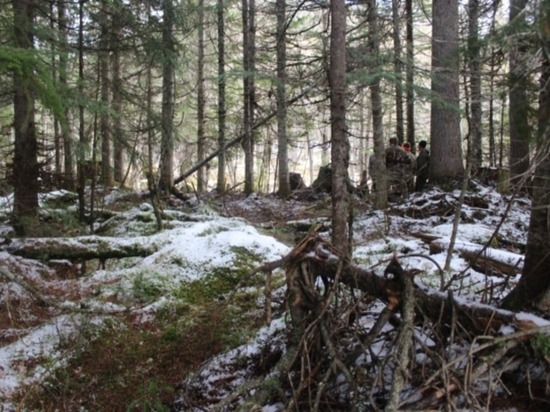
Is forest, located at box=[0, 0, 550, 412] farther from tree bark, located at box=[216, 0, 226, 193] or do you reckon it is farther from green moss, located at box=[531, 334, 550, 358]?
tree bark, located at box=[216, 0, 226, 193]

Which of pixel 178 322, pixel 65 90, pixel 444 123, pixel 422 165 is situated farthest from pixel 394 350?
pixel 422 165

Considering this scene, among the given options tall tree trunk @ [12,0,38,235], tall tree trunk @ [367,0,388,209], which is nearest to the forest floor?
tall tree trunk @ [12,0,38,235]

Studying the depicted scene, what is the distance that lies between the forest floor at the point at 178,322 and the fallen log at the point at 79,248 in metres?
0.08

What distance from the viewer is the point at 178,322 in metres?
4.88

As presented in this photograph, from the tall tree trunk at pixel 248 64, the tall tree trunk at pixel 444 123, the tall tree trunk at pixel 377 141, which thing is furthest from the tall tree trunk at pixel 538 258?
the tall tree trunk at pixel 248 64

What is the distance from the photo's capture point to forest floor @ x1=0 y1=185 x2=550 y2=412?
11.0ft

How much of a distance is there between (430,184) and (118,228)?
24.0 ft

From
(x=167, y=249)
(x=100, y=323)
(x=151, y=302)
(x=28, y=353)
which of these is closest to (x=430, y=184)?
(x=167, y=249)

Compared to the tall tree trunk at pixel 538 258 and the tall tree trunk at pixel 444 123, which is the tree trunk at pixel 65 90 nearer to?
the tall tree trunk at pixel 538 258

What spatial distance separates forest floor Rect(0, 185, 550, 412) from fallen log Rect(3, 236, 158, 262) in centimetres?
8

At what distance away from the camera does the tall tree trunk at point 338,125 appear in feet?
16.3

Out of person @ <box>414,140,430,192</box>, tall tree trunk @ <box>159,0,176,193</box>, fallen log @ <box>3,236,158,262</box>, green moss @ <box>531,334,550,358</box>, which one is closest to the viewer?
green moss @ <box>531,334,550,358</box>

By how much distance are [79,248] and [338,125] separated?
A: 4304 millimetres

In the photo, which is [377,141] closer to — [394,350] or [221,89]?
[221,89]
